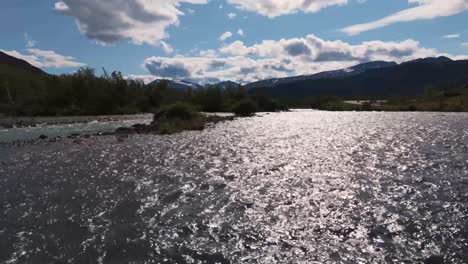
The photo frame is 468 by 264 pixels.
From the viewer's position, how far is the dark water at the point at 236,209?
15.6 m

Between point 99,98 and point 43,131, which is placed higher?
point 99,98

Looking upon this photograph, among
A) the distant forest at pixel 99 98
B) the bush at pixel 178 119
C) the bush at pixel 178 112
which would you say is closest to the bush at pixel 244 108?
the distant forest at pixel 99 98

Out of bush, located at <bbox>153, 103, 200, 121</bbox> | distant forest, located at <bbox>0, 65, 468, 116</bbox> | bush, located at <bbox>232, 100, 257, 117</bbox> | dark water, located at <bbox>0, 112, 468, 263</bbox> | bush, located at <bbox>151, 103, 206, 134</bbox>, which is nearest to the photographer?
dark water, located at <bbox>0, 112, 468, 263</bbox>

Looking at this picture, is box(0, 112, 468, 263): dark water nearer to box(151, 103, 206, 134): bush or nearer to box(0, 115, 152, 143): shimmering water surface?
box(0, 115, 152, 143): shimmering water surface

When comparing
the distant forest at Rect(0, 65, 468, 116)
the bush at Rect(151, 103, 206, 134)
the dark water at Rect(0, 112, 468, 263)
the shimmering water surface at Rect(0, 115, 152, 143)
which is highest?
the distant forest at Rect(0, 65, 468, 116)

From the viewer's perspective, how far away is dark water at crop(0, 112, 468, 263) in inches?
614

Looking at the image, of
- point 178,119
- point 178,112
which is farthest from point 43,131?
point 178,112

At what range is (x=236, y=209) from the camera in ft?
70.6

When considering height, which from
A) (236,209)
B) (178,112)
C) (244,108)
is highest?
(244,108)

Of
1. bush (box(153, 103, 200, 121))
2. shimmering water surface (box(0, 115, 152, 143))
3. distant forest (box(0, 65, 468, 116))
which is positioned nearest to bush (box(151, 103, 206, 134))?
bush (box(153, 103, 200, 121))

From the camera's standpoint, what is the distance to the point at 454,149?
44.3 m

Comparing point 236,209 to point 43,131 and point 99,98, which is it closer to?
point 43,131

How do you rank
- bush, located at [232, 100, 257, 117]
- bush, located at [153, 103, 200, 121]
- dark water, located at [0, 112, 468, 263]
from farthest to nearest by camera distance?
bush, located at [232, 100, 257, 117] → bush, located at [153, 103, 200, 121] → dark water, located at [0, 112, 468, 263]

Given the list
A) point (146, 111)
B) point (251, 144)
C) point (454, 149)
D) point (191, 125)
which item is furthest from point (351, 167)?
point (146, 111)
